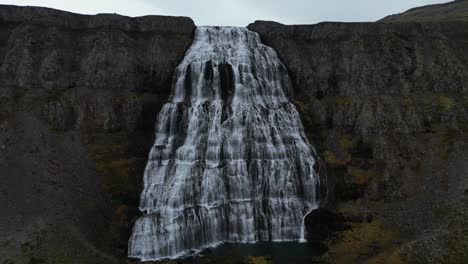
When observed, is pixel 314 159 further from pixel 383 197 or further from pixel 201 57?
pixel 201 57

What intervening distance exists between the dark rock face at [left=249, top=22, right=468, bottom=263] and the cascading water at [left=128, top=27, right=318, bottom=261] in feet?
13.2

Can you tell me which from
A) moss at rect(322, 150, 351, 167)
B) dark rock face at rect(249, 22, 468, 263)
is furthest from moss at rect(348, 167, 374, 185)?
moss at rect(322, 150, 351, 167)

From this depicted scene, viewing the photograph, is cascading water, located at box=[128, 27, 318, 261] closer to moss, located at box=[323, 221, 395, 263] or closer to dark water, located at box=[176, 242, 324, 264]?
dark water, located at box=[176, 242, 324, 264]

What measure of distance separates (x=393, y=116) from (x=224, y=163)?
23.0 m

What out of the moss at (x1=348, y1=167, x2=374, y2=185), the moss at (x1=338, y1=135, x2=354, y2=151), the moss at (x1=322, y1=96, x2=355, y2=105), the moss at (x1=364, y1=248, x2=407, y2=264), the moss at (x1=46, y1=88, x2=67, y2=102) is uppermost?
the moss at (x1=46, y1=88, x2=67, y2=102)

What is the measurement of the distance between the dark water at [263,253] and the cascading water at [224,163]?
139 cm

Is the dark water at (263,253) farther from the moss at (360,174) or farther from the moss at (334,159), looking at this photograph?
the moss at (334,159)

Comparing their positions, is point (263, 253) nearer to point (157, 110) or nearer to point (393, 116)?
point (157, 110)

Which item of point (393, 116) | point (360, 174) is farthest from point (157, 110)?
point (393, 116)

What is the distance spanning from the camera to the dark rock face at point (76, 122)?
3853 centimetres

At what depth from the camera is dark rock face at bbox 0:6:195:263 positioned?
3853 centimetres

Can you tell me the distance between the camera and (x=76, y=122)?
50625 millimetres

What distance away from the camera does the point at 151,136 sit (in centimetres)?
5178

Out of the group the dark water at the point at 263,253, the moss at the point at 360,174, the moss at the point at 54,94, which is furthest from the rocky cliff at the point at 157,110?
the dark water at the point at 263,253
